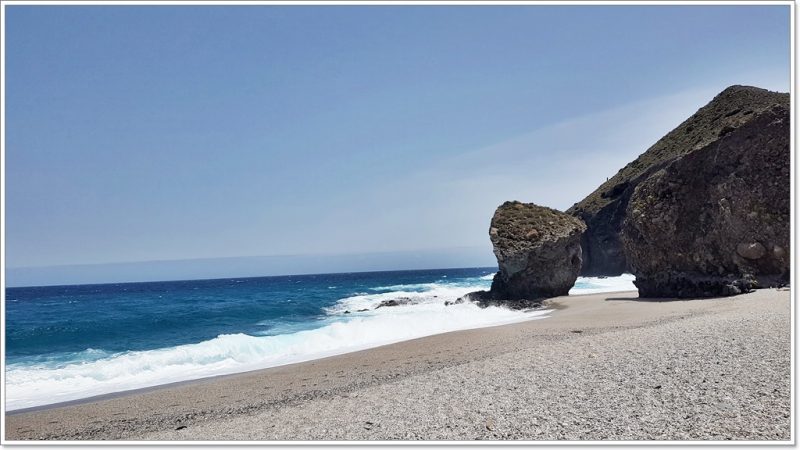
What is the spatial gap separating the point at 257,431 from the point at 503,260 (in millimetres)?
26772

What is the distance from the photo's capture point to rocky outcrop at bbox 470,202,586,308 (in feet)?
106

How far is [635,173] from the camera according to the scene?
229 ft

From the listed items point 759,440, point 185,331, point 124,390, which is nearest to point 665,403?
point 759,440

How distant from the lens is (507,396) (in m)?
8.09

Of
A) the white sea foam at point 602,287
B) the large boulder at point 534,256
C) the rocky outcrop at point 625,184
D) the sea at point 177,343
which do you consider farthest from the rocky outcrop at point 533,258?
the rocky outcrop at point 625,184

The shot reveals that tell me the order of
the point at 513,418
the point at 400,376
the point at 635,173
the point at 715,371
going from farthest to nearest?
the point at 635,173 < the point at 400,376 < the point at 715,371 < the point at 513,418

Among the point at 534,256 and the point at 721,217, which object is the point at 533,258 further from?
the point at 721,217

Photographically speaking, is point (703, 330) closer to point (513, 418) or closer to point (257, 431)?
point (513, 418)

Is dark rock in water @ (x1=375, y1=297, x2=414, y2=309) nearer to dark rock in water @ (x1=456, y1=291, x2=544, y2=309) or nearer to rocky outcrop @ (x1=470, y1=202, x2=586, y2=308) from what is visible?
dark rock in water @ (x1=456, y1=291, x2=544, y2=309)

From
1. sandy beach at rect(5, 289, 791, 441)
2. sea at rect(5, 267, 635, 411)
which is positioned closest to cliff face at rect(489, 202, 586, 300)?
sea at rect(5, 267, 635, 411)

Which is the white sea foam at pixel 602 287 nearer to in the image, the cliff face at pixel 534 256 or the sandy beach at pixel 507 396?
the cliff face at pixel 534 256

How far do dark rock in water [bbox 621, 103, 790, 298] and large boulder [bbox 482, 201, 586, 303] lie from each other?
5.29m

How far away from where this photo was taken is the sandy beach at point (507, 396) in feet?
21.5

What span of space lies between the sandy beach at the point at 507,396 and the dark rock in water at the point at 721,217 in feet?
34.2
